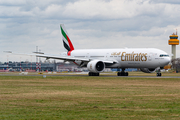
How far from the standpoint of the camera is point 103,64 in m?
56.6

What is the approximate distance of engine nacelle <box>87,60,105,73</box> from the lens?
180 ft

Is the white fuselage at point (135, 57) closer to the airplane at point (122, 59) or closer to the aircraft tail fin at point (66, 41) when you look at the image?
the airplane at point (122, 59)

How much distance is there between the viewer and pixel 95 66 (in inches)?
2156

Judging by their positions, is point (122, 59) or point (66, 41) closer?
point (122, 59)

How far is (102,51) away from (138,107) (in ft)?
148

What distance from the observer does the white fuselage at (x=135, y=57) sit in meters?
53.2

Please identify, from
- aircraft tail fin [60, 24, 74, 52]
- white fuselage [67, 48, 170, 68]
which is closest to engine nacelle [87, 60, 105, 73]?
white fuselage [67, 48, 170, 68]

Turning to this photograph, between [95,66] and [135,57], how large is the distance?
6723mm

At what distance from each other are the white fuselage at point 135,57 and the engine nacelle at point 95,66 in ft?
8.45

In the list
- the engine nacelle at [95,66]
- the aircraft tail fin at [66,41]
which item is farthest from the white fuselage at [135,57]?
the aircraft tail fin at [66,41]

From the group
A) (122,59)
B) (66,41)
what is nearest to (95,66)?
(122,59)

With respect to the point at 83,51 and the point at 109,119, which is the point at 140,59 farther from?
the point at 109,119

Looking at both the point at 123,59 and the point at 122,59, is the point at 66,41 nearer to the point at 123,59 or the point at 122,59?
the point at 122,59

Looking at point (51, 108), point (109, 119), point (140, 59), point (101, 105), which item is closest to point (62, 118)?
point (109, 119)
